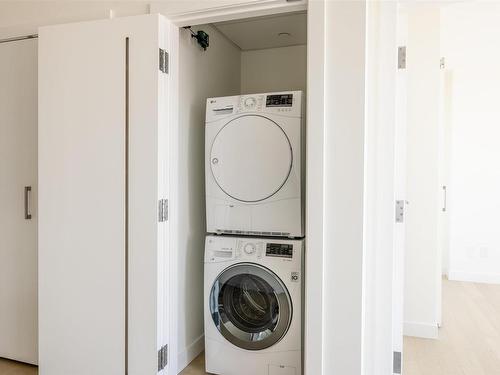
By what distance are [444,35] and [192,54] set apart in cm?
244

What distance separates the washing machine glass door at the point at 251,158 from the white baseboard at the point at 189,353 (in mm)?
1068

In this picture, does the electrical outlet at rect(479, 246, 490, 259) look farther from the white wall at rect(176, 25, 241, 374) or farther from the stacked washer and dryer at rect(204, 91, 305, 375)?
the white wall at rect(176, 25, 241, 374)

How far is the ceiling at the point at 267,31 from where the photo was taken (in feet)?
8.85

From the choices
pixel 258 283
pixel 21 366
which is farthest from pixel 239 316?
pixel 21 366

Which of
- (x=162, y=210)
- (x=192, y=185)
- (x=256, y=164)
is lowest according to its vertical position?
(x=162, y=210)

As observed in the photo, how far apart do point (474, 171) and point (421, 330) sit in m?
A: 2.36

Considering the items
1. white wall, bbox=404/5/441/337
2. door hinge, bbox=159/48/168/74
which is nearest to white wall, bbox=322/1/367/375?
door hinge, bbox=159/48/168/74

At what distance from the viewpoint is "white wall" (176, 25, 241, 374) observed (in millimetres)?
2428

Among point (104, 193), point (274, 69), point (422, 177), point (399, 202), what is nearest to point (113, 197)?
point (104, 193)

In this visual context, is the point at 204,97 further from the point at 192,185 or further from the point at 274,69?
the point at 274,69

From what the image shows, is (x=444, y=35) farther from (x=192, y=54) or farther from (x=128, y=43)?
(x=128, y=43)

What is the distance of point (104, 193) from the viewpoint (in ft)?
6.93

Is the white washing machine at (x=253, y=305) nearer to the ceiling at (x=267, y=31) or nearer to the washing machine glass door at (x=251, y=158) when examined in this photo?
the washing machine glass door at (x=251, y=158)

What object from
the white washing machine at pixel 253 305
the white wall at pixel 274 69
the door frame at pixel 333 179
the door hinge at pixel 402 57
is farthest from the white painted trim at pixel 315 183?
the white wall at pixel 274 69
